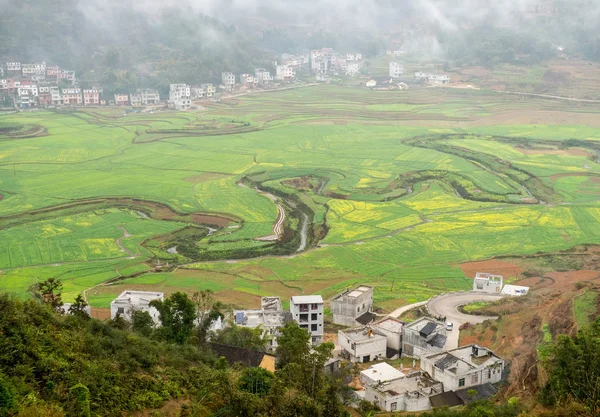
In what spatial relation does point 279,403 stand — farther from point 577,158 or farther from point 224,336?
point 577,158

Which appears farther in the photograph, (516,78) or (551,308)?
(516,78)

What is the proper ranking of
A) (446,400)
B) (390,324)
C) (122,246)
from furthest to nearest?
(122,246)
(390,324)
(446,400)

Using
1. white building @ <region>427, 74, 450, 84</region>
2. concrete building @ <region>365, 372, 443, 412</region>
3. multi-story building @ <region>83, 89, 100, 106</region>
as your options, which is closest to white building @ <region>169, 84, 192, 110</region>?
multi-story building @ <region>83, 89, 100, 106</region>

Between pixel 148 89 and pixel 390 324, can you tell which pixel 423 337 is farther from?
pixel 148 89

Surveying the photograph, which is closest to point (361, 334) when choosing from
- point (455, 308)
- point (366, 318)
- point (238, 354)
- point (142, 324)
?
point (366, 318)

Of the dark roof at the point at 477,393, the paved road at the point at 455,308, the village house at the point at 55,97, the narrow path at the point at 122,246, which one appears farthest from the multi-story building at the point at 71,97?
the dark roof at the point at 477,393

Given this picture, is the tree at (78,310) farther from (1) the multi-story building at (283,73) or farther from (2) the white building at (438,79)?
(1) the multi-story building at (283,73)

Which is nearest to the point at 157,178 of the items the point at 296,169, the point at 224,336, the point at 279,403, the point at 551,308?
the point at 296,169
